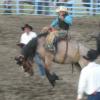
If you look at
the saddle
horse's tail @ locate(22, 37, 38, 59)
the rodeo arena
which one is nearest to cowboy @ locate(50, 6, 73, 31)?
the rodeo arena

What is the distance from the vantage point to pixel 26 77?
1191 centimetres

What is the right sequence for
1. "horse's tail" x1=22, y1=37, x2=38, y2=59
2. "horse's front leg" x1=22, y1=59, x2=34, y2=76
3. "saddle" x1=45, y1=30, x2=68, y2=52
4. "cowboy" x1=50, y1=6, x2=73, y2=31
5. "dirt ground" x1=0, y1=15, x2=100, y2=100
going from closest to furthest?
"dirt ground" x1=0, y1=15, x2=100, y2=100, "saddle" x1=45, y1=30, x2=68, y2=52, "horse's tail" x1=22, y1=37, x2=38, y2=59, "cowboy" x1=50, y1=6, x2=73, y2=31, "horse's front leg" x1=22, y1=59, x2=34, y2=76

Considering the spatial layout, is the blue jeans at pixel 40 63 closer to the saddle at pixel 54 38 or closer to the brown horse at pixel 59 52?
the brown horse at pixel 59 52

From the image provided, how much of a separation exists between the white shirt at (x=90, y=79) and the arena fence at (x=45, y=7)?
15531 millimetres

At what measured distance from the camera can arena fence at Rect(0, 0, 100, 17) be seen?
22703 millimetres

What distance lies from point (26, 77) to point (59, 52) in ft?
4.63

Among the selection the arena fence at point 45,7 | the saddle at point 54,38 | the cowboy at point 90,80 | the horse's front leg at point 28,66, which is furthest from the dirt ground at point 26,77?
the cowboy at point 90,80

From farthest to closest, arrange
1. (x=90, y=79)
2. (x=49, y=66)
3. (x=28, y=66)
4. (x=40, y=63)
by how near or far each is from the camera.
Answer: (x=28, y=66) < (x=40, y=63) < (x=49, y=66) < (x=90, y=79)

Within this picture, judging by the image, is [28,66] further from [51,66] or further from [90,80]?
[90,80]

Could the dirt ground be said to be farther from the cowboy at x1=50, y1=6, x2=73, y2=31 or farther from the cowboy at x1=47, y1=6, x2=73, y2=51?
the cowboy at x1=50, y1=6, x2=73, y2=31

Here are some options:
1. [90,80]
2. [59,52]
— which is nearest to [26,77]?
[59,52]

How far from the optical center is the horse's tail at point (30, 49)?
11.0 metres

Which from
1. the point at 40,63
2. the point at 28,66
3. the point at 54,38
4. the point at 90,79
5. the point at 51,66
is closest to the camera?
the point at 90,79

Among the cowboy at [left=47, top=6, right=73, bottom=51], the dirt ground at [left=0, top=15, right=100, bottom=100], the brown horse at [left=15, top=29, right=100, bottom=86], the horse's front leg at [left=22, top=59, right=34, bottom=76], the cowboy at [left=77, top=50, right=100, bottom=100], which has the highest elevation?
the cowboy at [left=47, top=6, right=73, bottom=51]
